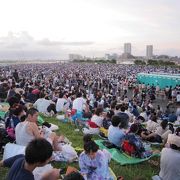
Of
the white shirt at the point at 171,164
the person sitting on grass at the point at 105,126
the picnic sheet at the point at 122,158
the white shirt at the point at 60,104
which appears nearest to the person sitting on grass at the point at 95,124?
the person sitting on grass at the point at 105,126

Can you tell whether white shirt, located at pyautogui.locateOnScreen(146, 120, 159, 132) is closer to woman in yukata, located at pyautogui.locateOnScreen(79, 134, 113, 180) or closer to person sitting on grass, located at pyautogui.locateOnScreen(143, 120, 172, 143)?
person sitting on grass, located at pyautogui.locateOnScreen(143, 120, 172, 143)

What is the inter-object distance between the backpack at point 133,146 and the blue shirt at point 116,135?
239 mm

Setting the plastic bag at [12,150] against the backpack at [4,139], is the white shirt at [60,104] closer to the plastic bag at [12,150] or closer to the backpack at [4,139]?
the backpack at [4,139]

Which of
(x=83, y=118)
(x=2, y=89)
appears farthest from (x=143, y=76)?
(x=83, y=118)

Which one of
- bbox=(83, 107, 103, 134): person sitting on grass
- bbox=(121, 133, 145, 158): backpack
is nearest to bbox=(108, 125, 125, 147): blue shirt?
bbox=(121, 133, 145, 158): backpack

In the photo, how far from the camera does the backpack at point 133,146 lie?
741 centimetres

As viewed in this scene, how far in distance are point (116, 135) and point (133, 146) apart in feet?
1.81

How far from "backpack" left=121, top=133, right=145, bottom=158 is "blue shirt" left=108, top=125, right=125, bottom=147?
0.24m

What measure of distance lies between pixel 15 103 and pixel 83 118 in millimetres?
3441

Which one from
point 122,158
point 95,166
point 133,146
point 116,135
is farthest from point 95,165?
point 116,135

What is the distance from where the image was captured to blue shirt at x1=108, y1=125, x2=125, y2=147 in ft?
25.5

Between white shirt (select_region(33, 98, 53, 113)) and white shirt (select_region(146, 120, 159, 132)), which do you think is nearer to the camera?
white shirt (select_region(146, 120, 159, 132))

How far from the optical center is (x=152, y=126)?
1041 cm

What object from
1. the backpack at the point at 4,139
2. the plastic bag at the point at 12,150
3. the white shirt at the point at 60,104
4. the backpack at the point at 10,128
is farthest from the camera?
the white shirt at the point at 60,104
